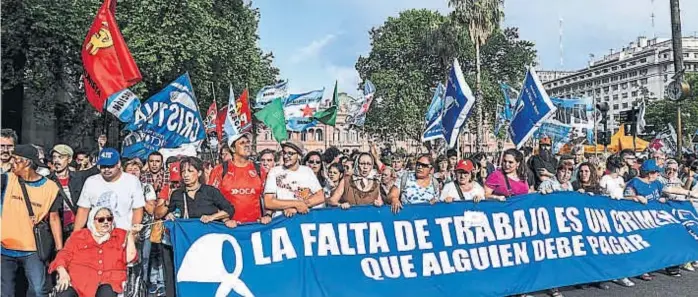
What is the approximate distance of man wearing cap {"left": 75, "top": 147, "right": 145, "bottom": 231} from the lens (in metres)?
5.25

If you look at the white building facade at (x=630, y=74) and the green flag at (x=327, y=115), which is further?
the white building facade at (x=630, y=74)

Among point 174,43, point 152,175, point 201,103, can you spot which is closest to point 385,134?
point 201,103

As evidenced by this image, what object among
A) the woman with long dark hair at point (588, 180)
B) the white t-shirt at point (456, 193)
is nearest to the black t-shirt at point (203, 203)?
the white t-shirt at point (456, 193)

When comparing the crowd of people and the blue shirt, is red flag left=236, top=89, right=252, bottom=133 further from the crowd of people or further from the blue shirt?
the blue shirt

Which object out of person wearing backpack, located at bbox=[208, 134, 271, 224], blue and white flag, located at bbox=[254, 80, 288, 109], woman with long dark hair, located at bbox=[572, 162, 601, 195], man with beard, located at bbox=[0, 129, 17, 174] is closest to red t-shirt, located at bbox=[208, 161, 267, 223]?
person wearing backpack, located at bbox=[208, 134, 271, 224]

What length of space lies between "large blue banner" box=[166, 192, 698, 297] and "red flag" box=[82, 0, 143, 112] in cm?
294

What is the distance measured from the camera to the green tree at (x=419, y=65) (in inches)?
1690

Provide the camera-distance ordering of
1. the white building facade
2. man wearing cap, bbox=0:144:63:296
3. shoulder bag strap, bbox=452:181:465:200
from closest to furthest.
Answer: man wearing cap, bbox=0:144:63:296 < shoulder bag strap, bbox=452:181:465:200 < the white building facade

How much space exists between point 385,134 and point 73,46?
94.6 ft

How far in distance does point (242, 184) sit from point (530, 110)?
526 cm

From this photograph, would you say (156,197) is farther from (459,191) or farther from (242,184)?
(459,191)

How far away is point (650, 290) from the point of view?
6879 mm

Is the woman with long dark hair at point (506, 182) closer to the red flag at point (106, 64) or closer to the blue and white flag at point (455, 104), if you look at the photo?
the blue and white flag at point (455, 104)

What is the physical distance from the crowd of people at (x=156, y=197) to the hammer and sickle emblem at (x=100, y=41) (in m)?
1.48
